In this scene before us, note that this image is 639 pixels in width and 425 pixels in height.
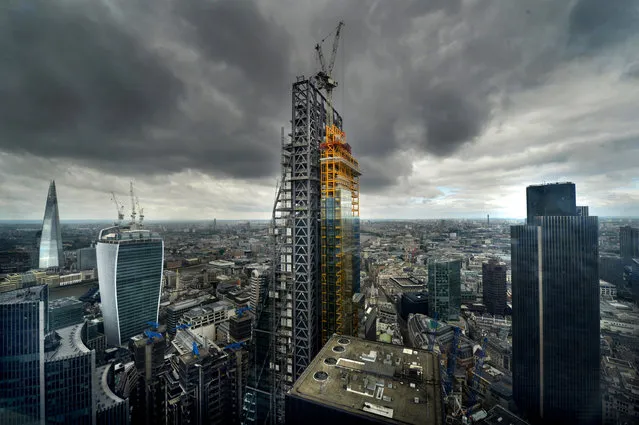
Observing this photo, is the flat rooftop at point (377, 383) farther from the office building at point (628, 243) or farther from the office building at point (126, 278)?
the office building at point (126, 278)

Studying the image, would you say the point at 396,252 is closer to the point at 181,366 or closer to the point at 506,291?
the point at 506,291

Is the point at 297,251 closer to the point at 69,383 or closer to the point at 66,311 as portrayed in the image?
the point at 69,383

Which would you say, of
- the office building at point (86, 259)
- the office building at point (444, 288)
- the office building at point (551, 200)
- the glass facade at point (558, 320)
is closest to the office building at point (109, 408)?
the office building at point (86, 259)

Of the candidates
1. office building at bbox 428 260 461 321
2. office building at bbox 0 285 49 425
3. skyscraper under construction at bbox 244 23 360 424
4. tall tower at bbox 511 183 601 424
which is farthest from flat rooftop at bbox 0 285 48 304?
office building at bbox 428 260 461 321

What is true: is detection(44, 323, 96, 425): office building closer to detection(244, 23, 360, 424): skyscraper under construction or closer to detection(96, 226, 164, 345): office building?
detection(244, 23, 360, 424): skyscraper under construction

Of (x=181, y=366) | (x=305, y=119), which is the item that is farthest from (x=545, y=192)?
(x=181, y=366)
